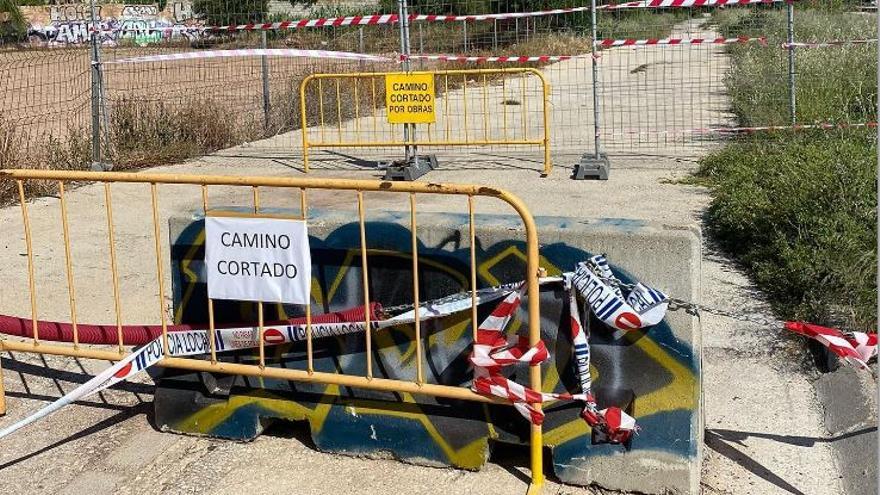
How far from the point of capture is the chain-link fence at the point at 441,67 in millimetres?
12914

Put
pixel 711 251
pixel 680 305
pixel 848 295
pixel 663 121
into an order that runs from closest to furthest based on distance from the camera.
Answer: pixel 680 305
pixel 848 295
pixel 711 251
pixel 663 121

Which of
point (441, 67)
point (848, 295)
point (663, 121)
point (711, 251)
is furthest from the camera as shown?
point (441, 67)

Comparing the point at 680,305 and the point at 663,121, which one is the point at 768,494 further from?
the point at 663,121

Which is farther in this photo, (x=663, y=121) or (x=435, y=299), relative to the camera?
(x=663, y=121)

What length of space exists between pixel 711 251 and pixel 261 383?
4293mm

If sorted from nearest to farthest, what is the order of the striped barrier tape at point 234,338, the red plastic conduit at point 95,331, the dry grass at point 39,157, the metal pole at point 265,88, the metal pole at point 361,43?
the striped barrier tape at point 234,338, the red plastic conduit at point 95,331, the dry grass at point 39,157, the metal pole at point 265,88, the metal pole at point 361,43

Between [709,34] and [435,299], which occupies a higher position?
[709,34]

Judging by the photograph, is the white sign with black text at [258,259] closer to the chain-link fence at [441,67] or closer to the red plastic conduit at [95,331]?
the red plastic conduit at [95,331]

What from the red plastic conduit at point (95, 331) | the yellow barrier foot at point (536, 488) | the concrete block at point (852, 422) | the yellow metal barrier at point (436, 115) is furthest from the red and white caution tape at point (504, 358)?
the yellow metal barrier at point (436, 115)

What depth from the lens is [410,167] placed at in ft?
39.7

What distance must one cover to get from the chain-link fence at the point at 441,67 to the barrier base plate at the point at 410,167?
4.02ft

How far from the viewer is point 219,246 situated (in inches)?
184

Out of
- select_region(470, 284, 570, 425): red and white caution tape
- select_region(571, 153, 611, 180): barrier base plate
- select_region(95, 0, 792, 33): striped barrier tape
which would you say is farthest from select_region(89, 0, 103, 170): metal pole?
select_region(470, 284, 570, 425): red and white caution tape

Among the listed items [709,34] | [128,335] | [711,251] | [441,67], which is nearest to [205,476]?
[128,335]
